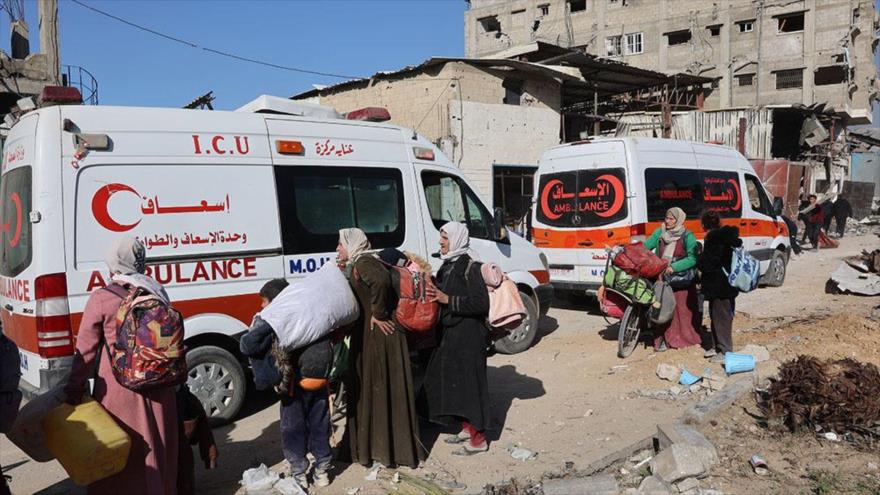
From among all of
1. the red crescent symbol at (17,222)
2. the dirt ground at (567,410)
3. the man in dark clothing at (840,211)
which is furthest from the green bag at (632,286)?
the man in dark clothing at (840,211)

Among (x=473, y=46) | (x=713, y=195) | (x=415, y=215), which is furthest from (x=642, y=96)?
(x=473, y=46)

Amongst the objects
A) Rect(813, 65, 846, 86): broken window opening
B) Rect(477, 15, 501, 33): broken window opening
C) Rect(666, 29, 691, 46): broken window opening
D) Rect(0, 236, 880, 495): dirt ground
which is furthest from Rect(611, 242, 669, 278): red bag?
Rect(477, 15, 501, 33): broken window opening

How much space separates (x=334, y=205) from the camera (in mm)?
5676

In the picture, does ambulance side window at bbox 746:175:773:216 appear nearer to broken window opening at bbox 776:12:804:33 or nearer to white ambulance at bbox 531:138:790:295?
white ambulance at bbox 531:138:790:295

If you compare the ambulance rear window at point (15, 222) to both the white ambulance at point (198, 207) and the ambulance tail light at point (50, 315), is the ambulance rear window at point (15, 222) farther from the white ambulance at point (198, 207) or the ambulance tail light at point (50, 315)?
the ambulance tail light at point (50, 315)

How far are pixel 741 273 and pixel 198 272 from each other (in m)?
4.95

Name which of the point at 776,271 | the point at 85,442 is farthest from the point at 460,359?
the point at 776,271

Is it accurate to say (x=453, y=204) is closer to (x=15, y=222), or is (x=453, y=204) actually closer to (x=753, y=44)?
(x=15, y=222)

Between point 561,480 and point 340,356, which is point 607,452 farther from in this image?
point 340,356

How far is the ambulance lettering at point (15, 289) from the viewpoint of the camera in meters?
4.29

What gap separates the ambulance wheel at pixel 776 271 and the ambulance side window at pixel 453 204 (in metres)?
6.82

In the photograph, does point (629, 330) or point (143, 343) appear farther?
point (629, 330)

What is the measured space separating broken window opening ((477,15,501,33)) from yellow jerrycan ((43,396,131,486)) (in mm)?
46416

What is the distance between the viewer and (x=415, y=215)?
6.23m
